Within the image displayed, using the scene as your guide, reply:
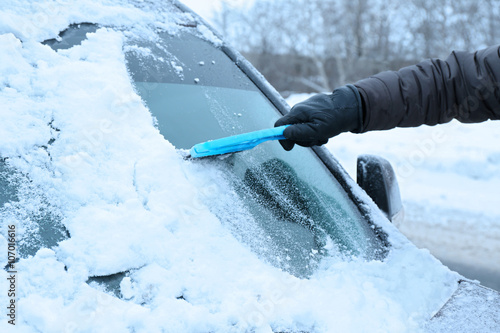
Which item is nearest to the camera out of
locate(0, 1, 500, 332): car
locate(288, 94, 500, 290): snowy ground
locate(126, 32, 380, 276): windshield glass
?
locate(0, 1, 500, 332): car

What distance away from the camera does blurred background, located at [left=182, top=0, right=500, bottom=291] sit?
13.3 feet

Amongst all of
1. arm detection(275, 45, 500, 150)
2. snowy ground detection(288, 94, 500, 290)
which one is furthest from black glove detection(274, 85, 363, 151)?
snowy ground detection(288, 94, 500, 290)

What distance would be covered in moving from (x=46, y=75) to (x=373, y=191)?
1361 mm

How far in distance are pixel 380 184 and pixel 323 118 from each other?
0.40 metres

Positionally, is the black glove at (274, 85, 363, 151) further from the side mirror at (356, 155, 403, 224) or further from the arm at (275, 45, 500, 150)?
the side mirror at (356, 155, 403, 224)

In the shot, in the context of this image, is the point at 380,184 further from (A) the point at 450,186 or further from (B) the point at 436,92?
(A) the point at 450,186

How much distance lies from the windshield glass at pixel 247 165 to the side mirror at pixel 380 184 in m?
0.20

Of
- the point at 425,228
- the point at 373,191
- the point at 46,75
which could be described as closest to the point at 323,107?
the point at 373,191

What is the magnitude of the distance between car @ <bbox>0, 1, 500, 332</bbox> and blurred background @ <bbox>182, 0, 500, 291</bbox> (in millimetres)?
465

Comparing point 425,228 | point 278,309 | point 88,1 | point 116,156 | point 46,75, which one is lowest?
point 425,228

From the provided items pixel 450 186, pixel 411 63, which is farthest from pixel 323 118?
pixel 411 63

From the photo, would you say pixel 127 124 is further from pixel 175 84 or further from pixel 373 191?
pixel 373 191

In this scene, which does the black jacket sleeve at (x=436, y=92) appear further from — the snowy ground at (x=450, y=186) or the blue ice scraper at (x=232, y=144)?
the snowy ground at (x=450, y=186)

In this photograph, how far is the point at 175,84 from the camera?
1.74m
